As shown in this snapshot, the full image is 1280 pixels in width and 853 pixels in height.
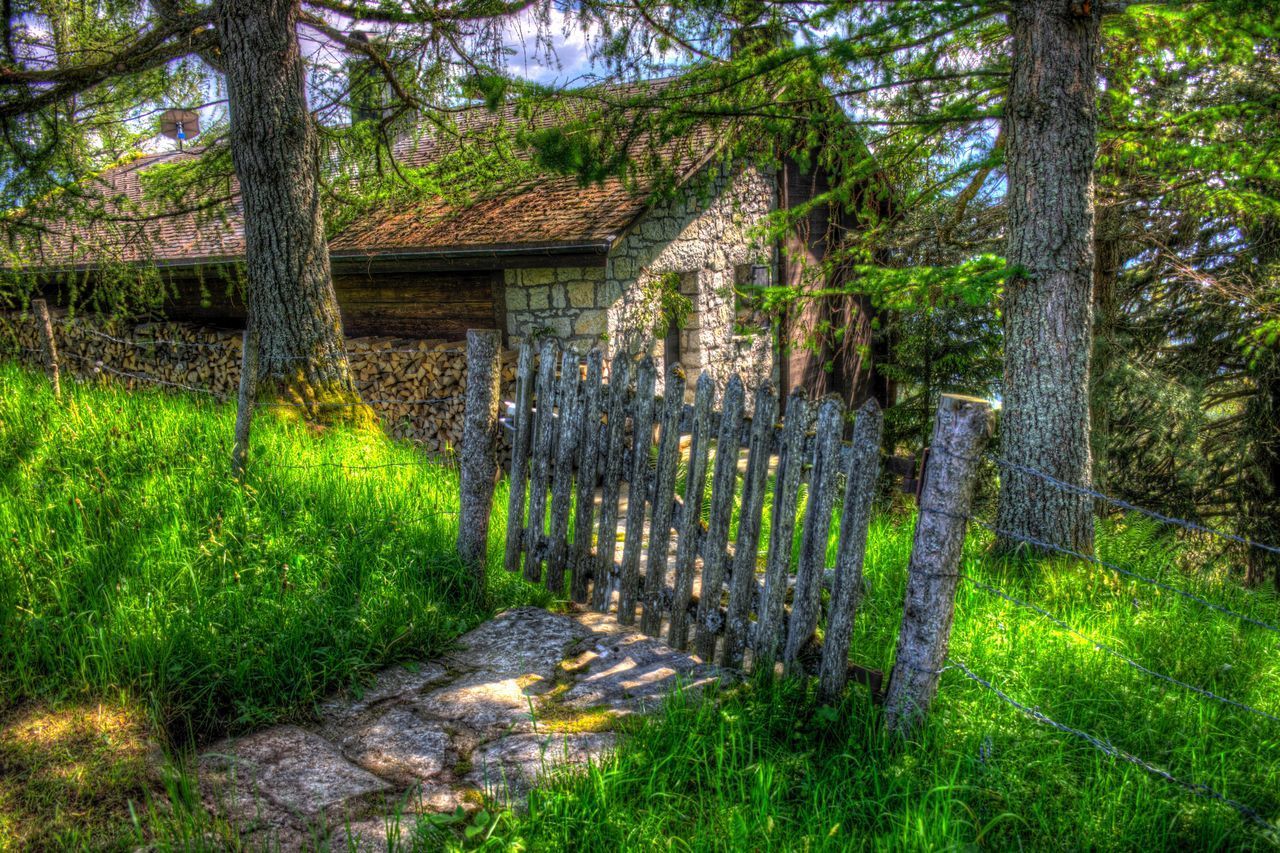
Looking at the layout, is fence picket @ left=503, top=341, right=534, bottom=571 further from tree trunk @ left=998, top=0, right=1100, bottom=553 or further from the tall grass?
tree trunk @ left=998, top=0, right=1100, bottom=553

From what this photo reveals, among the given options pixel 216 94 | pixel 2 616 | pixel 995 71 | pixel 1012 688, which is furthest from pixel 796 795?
pixel 216 94

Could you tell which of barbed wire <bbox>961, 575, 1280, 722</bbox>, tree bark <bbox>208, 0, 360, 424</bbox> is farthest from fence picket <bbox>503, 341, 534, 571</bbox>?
barbed wire <bbox>961, 575, 1280, 722</bbox>

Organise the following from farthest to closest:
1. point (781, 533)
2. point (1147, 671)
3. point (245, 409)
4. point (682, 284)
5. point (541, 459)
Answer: point (682, 284), point (245, 409), point (541, 459), point (781, 533), point (1147, 671)

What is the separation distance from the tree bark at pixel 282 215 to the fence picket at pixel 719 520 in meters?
3.71

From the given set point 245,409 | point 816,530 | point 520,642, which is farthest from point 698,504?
point 245,409

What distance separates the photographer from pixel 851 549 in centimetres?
314

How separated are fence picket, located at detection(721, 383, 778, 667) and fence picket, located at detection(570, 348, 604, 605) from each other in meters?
0.95

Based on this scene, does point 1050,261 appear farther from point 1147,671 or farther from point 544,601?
point 544,601

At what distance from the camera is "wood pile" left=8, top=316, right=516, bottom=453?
8.63 meters

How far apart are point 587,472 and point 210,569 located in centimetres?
196

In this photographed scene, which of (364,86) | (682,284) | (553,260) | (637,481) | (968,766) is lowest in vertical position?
(968,766)

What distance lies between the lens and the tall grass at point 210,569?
3555 millimetres

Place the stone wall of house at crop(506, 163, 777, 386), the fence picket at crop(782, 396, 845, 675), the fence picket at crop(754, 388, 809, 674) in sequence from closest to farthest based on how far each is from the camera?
the fence picket at crop(782, 396, 845, 675), the fence picket at crop(754, 388, 809, 674), the stone wall of house at crop(506, 163, 777, 386)

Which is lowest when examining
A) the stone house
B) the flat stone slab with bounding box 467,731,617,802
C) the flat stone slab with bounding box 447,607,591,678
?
the flat stone slab with bounding box 467,731,617,802
